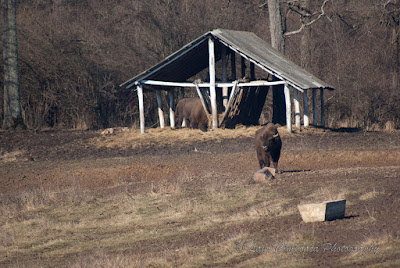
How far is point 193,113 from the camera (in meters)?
24.1

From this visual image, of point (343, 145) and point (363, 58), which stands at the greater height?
point (363, 58)

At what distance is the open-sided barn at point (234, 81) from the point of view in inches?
865

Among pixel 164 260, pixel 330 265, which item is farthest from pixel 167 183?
pixel 330 265

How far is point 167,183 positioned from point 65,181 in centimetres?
341

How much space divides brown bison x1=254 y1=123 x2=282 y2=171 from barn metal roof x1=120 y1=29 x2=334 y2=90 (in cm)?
768

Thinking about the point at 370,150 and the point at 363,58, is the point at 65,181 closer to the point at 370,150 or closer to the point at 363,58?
the point at 370,150

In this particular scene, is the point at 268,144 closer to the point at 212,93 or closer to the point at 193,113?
the point at 212,93

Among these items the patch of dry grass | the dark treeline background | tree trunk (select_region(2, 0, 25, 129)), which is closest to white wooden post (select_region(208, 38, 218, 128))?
the dark treeline background

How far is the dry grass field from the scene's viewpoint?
7.26m

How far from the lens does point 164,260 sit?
23.6 ft

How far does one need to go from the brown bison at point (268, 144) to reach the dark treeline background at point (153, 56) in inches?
554

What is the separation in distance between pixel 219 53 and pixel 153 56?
17.5ft

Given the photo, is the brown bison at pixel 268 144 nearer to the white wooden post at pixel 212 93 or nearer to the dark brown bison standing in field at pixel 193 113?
the white wooden post at pixel 212 93

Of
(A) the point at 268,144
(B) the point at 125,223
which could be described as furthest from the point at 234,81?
(B) the point at 125,223
